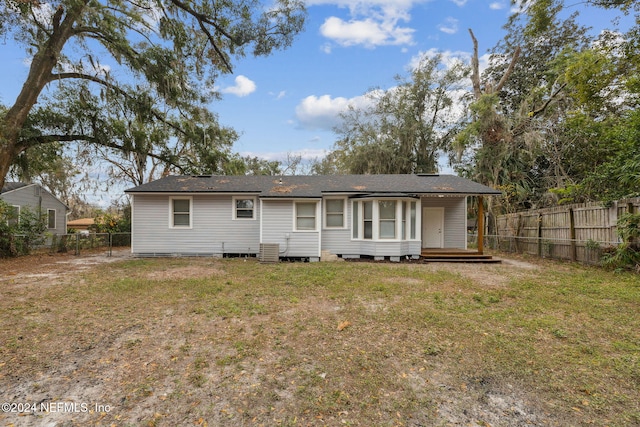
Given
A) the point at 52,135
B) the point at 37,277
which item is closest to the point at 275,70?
the point at 52,135

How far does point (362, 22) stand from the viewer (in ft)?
43.0

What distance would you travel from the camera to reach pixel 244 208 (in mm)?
12469

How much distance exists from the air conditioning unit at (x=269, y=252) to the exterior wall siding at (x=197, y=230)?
1533 mm

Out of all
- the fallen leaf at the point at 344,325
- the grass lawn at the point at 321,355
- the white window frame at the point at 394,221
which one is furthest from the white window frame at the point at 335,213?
the fallen leaf at the point at 344,325

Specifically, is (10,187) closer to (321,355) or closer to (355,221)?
(355,221)

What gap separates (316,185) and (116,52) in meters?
9.13

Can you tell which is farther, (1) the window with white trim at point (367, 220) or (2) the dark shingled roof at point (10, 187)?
(2) the dark shingled roof at point (10, 187)

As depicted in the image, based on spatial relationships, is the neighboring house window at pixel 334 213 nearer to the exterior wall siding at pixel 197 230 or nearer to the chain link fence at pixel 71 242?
the exterior wall siding at pixel 197 230

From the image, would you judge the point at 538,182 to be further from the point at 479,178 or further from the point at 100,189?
the point at 100,189

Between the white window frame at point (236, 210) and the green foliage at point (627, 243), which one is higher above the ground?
the white window frame at point (236, 210)

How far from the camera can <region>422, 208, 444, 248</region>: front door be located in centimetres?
1314

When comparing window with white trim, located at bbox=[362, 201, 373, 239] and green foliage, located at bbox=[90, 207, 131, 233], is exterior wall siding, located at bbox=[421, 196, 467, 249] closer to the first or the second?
window with white trim, located at bbox=[362, 201, 373, 239]

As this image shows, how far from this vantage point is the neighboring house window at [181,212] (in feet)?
40.6

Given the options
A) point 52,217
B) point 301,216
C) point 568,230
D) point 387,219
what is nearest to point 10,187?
point 52,217
